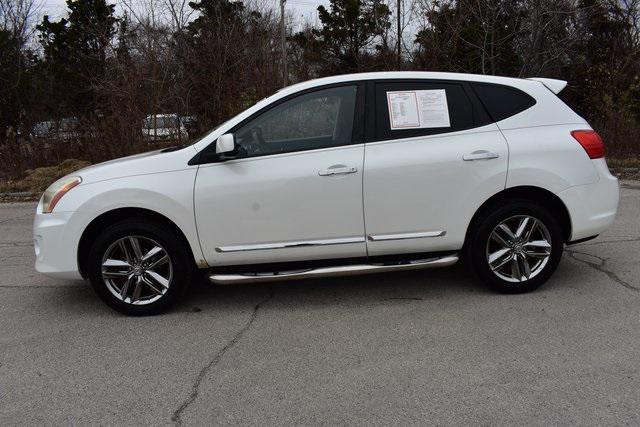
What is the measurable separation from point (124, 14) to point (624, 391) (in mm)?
15429

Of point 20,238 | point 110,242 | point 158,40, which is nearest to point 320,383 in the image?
point 110,242

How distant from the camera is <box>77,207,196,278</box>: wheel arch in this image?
4.20 m

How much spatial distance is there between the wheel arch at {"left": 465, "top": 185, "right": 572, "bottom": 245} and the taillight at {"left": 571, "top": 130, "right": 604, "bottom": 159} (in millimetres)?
473

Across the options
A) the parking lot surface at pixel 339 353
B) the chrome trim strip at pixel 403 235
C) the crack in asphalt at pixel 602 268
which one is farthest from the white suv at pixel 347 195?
the crack in asphalt at pixel 602 268

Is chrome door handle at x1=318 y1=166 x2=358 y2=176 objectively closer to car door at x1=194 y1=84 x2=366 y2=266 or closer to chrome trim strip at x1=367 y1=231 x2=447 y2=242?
car door at x1=194 y1=84 x2=366 y2=266

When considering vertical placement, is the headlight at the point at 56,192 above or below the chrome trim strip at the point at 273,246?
above

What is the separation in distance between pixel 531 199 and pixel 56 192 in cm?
388

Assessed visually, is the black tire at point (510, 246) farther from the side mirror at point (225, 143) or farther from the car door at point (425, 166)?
the side mirror at point (225, 143)

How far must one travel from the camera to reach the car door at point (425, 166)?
419cm

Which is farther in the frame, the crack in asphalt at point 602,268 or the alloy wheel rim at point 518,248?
the crack in asphalt at point 602,268

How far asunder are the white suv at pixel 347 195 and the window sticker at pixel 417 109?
1cm

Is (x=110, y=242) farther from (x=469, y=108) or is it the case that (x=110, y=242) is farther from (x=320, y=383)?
(x=469, y=108)

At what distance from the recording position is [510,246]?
4.40m

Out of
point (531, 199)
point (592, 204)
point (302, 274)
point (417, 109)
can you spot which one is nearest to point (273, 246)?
point (302, 274)
